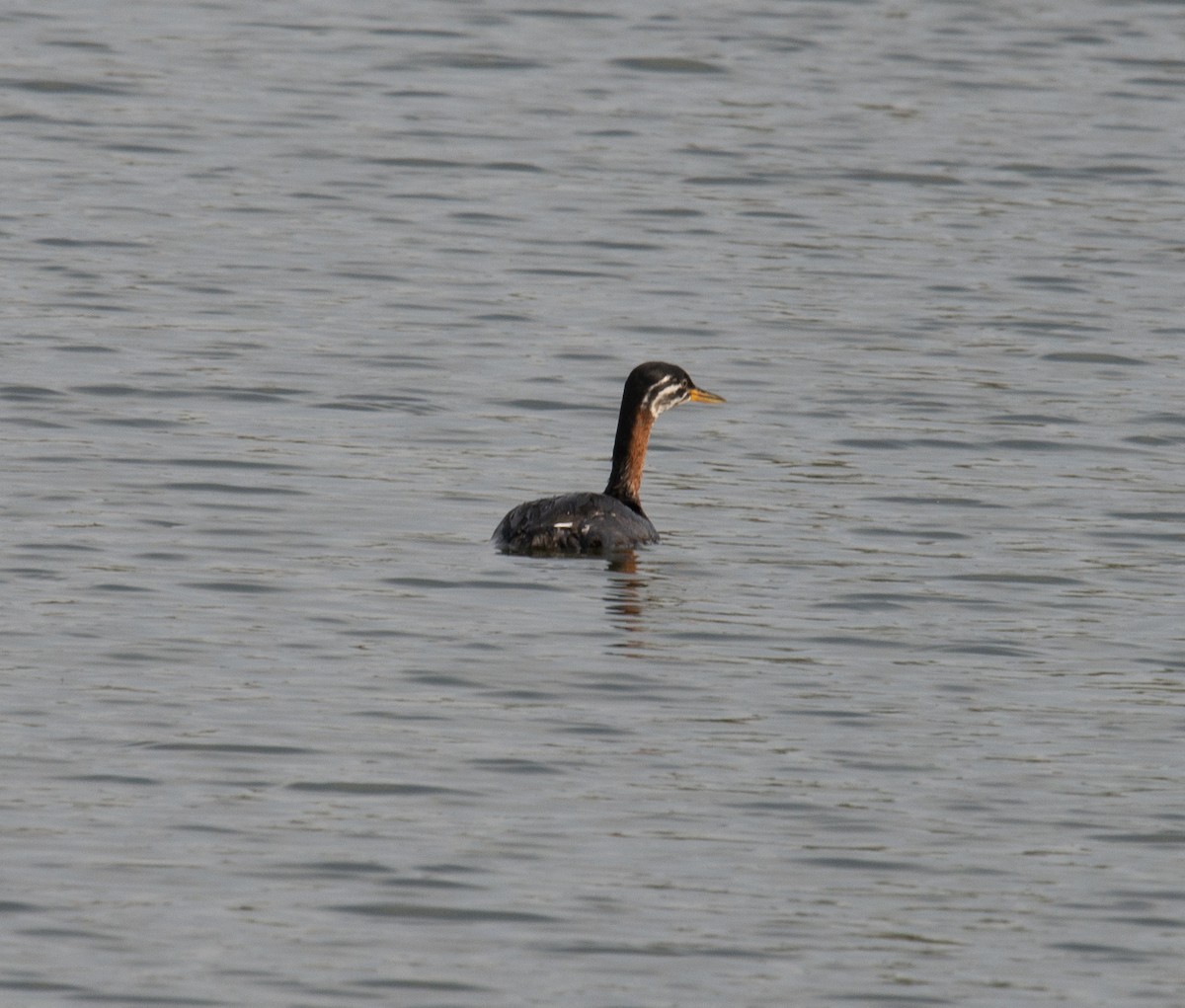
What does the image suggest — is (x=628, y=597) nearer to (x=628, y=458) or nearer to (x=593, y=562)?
(x=593, y=562)

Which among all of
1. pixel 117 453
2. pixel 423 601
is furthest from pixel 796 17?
pixel 423 601

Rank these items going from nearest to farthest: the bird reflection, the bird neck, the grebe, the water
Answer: the water < the bird reflection < the grebe < the bird neck

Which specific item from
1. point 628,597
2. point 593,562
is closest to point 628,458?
point 593,562

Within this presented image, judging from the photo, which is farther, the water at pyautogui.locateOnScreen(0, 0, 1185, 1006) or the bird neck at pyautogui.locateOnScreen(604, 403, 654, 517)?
the bird neck at pyautogui.locateOnScreen(604, 403, 654, 517)

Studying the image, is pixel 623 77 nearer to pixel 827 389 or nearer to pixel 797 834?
pixel 827 389

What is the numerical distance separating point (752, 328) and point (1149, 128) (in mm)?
10090

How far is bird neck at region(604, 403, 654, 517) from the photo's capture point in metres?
16.4

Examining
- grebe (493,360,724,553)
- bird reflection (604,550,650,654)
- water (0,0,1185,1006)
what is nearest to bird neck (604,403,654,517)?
grebe (493,360,724,553)

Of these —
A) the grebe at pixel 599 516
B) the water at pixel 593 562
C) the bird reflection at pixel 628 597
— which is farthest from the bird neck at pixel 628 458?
the bird reflection at pixel 628 597

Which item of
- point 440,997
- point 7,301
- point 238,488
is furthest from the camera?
point 7,301

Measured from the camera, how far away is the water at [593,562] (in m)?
9.90

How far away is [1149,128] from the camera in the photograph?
30641 millimetres

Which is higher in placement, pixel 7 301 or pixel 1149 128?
pixel 1149 128

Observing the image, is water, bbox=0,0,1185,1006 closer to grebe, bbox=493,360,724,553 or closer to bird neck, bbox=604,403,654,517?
grebe, bbox=493,360,724,553
